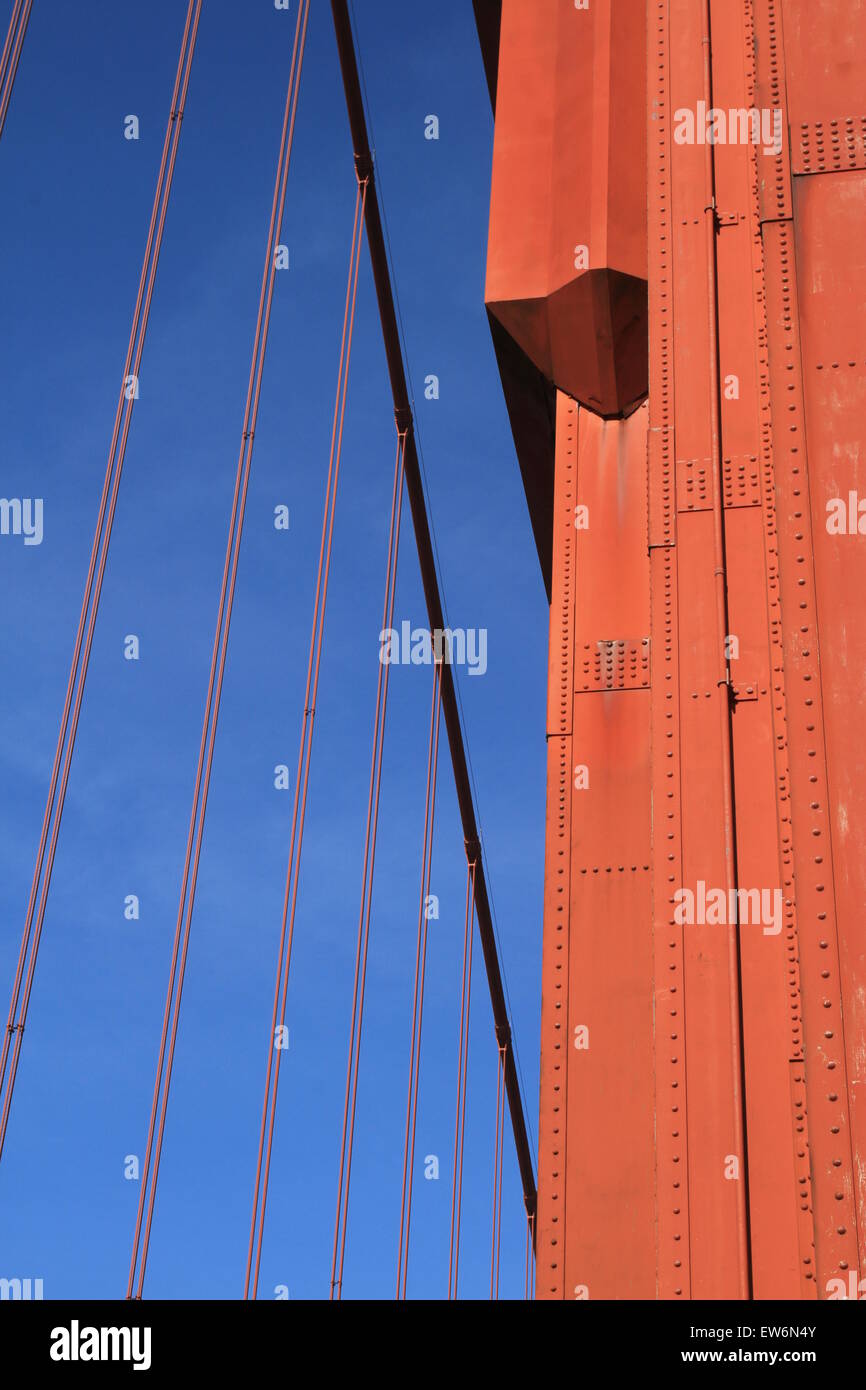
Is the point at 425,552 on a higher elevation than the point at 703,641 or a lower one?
higher

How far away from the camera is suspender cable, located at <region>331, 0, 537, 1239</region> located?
17328mm

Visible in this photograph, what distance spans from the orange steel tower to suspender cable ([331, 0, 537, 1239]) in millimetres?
10241

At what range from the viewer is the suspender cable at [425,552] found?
17328 mm

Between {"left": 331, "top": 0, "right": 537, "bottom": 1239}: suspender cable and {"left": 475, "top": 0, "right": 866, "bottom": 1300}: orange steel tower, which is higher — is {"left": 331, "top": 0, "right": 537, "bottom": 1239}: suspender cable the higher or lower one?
the higher one

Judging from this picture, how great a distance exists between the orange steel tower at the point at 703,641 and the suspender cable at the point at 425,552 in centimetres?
1024

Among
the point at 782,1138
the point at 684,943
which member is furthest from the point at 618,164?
the point at 782,1138

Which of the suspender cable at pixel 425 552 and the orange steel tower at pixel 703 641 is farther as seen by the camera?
the suspender cable at pixel 425 552

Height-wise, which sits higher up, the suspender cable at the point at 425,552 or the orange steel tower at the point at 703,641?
the suspender cable at the point at 425,552

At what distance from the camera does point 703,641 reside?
4.76 m

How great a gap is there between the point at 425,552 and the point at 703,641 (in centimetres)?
1743

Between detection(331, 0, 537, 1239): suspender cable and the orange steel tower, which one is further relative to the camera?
detection(331, 0, 537, 1239): suspender cable
